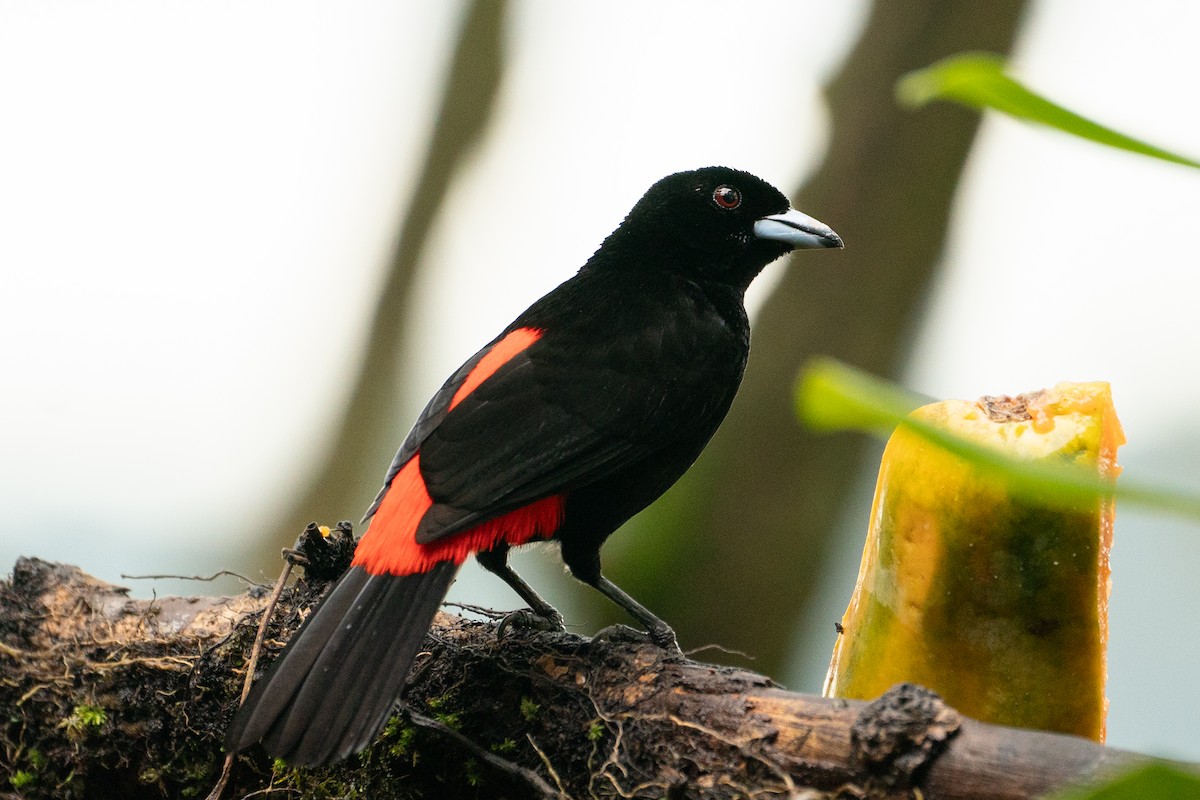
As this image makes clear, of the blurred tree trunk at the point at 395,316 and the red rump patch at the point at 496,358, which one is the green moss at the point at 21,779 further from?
the blurred tree trunk at the point at 395,316

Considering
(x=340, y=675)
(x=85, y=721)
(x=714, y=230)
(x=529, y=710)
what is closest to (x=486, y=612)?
(x=529, y=710)

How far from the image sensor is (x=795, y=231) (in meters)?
3.48

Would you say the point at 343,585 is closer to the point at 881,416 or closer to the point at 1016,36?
the point at 881,416

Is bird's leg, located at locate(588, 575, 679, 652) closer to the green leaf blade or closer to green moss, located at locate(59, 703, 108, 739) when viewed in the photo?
green moss, located at locate(59, 703, 108, 739)

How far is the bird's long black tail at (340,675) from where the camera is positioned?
2.10m

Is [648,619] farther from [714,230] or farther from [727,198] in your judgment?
[727,198]

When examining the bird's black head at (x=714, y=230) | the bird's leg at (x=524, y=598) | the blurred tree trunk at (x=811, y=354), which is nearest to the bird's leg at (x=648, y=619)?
the bird's leg at (x=524, y=598)

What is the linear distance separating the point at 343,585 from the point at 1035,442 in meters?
1.46

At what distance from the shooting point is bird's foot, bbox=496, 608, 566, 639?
2.70 m

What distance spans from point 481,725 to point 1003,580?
1103mm

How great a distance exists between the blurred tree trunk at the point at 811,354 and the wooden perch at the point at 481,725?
2.01 metres

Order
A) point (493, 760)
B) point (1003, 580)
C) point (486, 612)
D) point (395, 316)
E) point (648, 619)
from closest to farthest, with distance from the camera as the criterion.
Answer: point (1003, 580)
point (493, 760)
point (486, 612)
point (648, 619)
point (395, 316)

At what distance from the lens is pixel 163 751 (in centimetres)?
269

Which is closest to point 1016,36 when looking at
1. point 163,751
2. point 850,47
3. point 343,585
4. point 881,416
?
point 850,47
